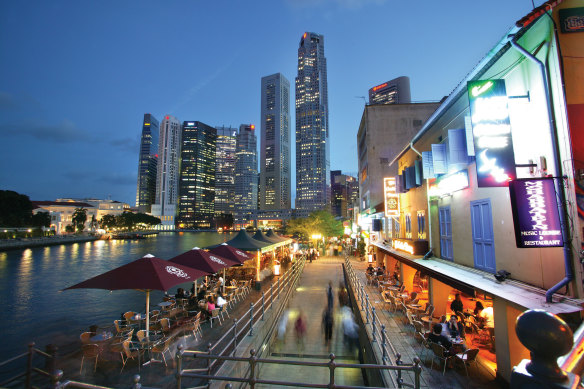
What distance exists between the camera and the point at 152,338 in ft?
27.5

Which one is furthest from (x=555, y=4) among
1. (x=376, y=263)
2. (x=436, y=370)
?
(x=376, y=263)

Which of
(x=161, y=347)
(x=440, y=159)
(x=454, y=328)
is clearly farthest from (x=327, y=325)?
(x=440, y=159)

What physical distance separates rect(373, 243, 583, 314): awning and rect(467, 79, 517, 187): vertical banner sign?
246 cm

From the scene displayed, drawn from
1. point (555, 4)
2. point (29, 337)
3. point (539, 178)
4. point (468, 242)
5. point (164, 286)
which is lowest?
point (29, 337)

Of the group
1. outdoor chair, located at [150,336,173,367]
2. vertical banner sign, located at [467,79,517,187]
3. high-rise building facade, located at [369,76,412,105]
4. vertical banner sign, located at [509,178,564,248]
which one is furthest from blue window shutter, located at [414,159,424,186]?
high-rise building facade, located at [369,76,412,105]

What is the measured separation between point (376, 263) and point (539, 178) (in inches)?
844

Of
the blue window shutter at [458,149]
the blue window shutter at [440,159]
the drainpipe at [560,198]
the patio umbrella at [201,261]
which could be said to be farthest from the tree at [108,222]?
the drainpipe at [560,198]

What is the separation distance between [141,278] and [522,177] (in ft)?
34.3

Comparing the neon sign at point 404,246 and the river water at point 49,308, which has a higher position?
the neon sign at point 404,246

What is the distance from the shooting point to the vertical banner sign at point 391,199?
17469mm

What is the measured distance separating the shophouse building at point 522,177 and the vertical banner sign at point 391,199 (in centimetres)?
799

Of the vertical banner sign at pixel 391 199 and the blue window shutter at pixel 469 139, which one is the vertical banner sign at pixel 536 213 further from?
the vertical banner sign at pixel 391 199

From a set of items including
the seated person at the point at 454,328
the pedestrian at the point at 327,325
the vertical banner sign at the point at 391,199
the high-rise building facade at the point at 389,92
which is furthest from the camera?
the high-rise building facade at the point at 389,92

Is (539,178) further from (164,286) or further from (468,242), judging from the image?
(164,286)
